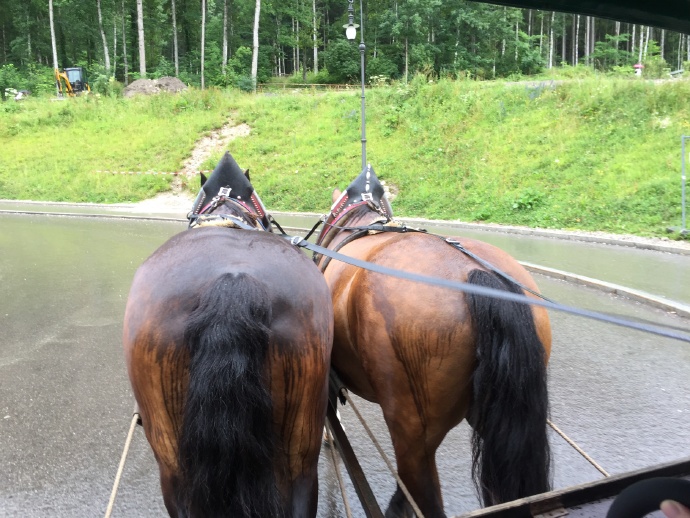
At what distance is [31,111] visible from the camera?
26219 millimetres

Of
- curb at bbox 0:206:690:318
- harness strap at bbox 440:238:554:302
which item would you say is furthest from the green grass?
harness strap at bbox 440:238:554:302

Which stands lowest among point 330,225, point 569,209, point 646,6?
point 569,209

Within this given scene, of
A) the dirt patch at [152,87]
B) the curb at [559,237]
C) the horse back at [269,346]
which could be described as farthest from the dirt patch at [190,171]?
the horse back at [269,346]

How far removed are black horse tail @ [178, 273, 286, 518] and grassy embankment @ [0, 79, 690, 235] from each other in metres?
11.5

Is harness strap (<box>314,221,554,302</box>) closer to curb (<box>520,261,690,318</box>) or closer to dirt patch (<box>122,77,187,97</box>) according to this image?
curb (<box>520,261,690,318</box>)

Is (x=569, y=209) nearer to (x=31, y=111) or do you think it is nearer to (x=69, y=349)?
(x=69, y=349)

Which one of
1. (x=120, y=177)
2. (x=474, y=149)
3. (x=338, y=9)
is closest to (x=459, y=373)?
(x=474, y=149)

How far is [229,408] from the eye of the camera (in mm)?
1636

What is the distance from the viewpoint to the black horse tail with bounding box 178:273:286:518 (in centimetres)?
163

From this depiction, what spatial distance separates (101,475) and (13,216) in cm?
1575

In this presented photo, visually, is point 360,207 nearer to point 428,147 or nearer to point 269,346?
point 269,346

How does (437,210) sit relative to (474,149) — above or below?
below

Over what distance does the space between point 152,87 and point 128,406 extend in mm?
29201

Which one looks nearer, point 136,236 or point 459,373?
point 459,373
